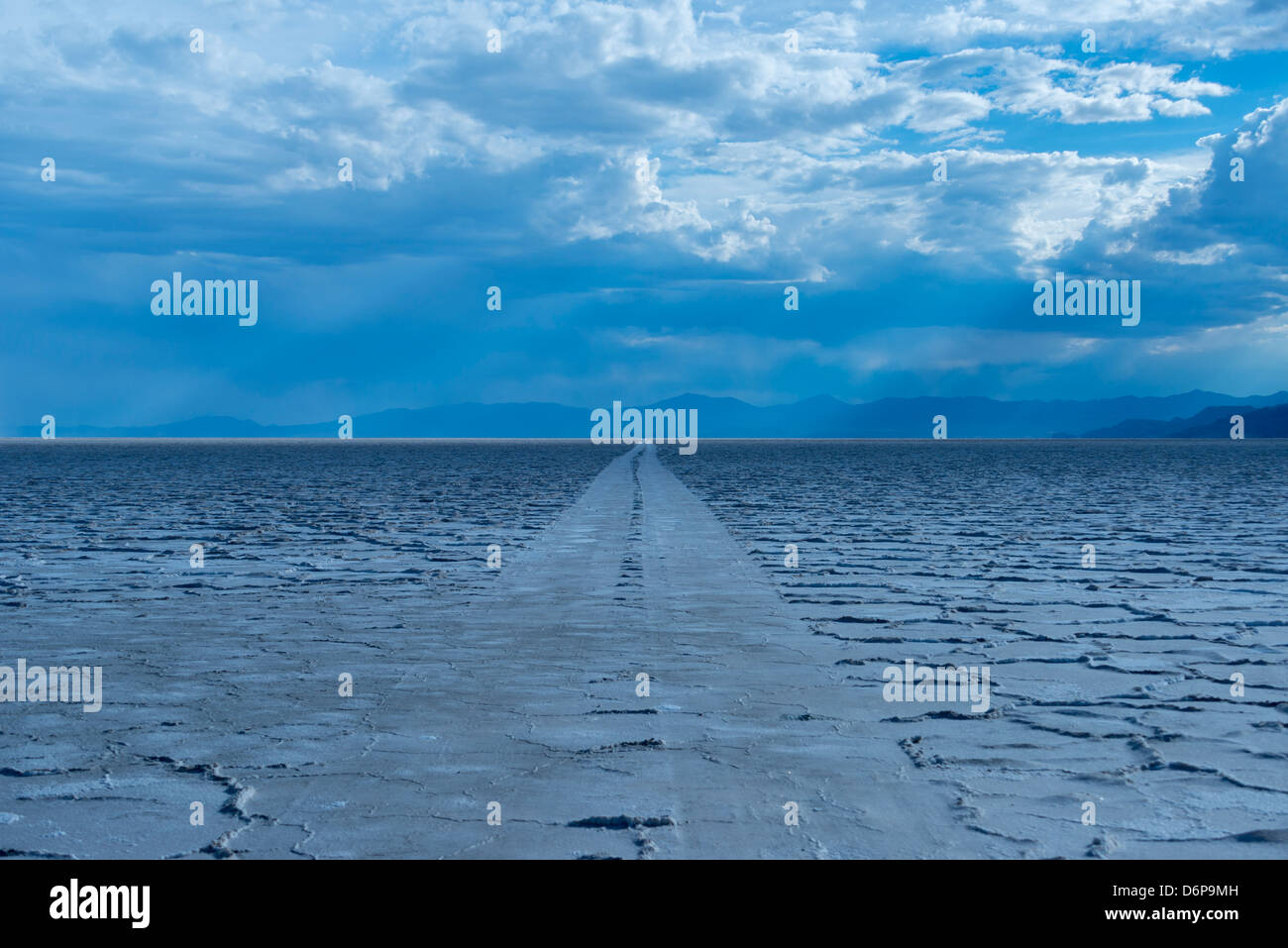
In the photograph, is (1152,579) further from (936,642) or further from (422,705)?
(422,705)

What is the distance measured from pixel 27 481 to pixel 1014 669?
30.4 meters

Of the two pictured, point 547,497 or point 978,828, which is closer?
point 978,828

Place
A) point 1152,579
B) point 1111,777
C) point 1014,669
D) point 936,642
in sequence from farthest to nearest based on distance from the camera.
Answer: point 1152,579
point 936,642
point 1014,669
point 1111,777

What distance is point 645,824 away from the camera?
370 centimetres

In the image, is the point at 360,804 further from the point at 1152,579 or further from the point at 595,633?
the point at 1152,579

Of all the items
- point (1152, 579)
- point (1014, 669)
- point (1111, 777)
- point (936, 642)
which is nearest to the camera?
point (1111, 777)

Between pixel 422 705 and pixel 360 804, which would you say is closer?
pixel 360 804

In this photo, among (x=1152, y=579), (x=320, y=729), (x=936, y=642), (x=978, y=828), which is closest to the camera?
(x=978, y=828)

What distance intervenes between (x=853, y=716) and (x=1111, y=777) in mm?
1217

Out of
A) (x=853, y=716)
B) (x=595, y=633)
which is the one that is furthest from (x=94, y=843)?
(x=595, y=633)

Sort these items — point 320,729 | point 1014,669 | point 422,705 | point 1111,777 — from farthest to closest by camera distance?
point 1014,669, point 422,705, point 320,729, point 1111,777
